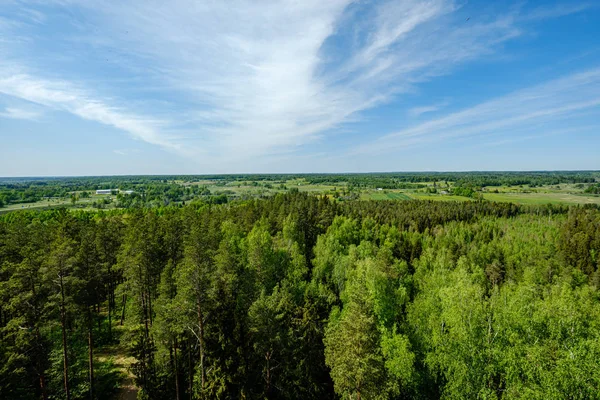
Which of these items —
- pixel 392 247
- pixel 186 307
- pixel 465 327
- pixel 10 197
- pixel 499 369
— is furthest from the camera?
pixel 10 197

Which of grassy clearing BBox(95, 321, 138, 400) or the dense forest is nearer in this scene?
the dense forest

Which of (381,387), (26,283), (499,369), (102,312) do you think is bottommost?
(102,312)

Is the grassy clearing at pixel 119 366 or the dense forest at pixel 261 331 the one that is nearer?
the dense forest at pixel 261 331

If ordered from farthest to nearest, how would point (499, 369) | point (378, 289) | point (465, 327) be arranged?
point (378, 289) → point (465, 327) → point (499, 369)

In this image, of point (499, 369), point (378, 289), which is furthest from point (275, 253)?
point (499, 369)

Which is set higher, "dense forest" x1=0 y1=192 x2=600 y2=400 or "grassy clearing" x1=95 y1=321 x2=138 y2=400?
"dense forest" x1=0 y1=192 x2=600 y2=400

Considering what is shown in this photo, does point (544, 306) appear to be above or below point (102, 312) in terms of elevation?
above

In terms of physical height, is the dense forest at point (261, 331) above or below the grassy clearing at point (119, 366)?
above

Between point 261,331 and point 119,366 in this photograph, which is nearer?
point 261,331

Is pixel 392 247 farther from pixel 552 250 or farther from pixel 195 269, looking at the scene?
pixel 195 269

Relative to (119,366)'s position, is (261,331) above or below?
above

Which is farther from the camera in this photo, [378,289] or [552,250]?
[552,250]
